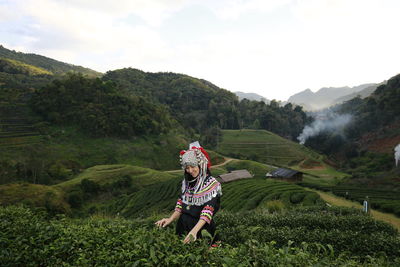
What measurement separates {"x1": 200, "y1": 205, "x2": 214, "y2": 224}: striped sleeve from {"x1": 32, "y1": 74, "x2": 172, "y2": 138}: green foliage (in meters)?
67.5

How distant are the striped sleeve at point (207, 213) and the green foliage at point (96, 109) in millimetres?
67504

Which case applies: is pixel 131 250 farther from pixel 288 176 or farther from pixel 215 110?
pixel 215 110

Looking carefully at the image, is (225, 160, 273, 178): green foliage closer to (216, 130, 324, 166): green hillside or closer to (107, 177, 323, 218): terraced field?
(216, 130, 324, 166): green hillside

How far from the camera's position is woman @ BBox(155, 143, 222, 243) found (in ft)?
12.7

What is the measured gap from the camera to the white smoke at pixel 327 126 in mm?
88300

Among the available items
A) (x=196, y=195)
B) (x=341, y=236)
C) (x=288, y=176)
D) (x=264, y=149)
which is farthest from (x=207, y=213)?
(x=264, y=149)

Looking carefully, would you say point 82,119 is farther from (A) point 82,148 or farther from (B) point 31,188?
(B) point 31,188

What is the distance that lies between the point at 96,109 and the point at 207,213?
2922 inches

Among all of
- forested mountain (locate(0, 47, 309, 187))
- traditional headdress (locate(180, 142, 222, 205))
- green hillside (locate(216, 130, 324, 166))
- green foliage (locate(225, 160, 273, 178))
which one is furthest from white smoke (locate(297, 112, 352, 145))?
traditional headdress (locate(180, 142, 222, 205))

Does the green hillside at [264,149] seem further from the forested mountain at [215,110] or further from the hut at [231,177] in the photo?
the hut at [231,177]

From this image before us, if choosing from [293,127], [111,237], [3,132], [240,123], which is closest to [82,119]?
[3,132]

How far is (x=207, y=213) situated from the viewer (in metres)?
3.71

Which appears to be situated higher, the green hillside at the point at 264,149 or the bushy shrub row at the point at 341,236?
the bushy shrub row at the point at 341,236

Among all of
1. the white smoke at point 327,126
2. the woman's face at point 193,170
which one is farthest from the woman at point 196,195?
the white smoke at point 327,126
